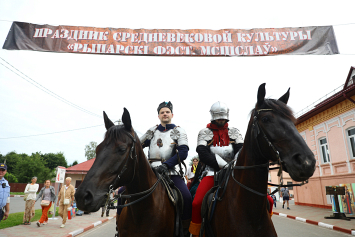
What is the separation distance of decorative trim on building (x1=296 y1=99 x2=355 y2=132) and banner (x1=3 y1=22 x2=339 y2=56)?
29.8 ft

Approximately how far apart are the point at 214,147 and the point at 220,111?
23.4 inches

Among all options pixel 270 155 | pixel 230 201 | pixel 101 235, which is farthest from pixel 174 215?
pixel 101 235

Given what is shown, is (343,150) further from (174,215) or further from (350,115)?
(174,215)

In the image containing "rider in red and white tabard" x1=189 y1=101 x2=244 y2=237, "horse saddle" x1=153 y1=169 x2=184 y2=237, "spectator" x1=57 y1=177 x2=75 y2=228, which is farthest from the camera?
"spectator" x1=57 y1=177 x2=75 y2=228

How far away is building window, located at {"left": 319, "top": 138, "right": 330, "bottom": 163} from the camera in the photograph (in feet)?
53.3

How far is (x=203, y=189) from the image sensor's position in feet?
11.0

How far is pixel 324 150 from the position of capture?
16.6 meters

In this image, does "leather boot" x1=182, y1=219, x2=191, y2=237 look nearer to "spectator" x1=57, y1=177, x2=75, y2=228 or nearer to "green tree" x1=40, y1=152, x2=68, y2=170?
"spectator" x1=57, y1=177, x2=75, y2=228

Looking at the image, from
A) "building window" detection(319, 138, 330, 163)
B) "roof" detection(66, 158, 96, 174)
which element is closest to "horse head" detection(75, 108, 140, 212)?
"building window" detection(319, 138, 330, 163)

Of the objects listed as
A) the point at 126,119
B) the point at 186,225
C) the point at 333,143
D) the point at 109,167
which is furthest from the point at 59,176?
the point at 333,143

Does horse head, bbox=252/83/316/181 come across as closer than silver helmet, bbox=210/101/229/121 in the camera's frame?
Yes

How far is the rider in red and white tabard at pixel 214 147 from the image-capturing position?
127 inches

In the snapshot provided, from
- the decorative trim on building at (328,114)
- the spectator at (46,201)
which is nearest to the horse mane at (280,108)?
the spectator at (46,201)

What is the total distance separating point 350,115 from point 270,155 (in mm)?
14831
